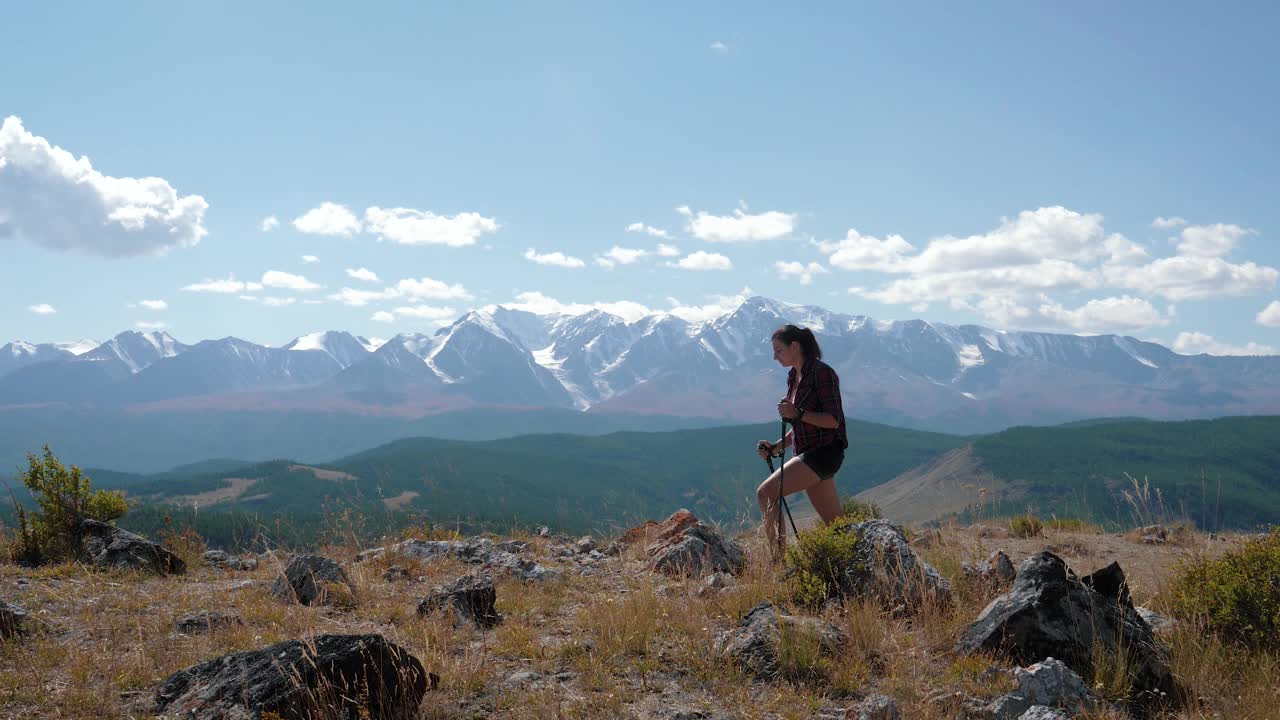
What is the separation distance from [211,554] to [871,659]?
1049 centimetres

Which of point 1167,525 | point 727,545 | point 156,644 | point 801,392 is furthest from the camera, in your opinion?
point 1167,525

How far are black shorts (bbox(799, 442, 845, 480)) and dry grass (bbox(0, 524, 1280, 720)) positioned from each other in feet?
3.86

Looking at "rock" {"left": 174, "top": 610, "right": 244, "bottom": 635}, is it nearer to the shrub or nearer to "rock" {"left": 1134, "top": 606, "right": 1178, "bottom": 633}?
"rock" {"left": 1134, "top": 606, "right": 1178, "bottom": 633}

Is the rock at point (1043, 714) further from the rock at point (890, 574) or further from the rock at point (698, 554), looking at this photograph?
the rock at point (698, 554)

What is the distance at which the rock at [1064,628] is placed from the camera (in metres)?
4.86

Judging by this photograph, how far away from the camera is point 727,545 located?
31.1 ft

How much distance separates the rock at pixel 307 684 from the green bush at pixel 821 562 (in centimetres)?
357

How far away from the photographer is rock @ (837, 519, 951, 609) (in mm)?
6301

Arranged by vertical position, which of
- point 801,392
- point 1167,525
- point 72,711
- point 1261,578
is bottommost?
point 1167,525

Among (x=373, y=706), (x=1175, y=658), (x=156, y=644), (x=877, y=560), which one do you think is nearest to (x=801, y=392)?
(x=877, y=560)

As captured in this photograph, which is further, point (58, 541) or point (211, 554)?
point (211, 554)

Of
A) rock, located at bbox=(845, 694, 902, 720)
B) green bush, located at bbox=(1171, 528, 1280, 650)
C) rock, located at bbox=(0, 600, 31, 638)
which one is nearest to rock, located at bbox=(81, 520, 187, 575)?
rock, located at bbox=(0, 600, 31, 638)

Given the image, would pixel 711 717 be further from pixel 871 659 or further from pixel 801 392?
pixel 801 392

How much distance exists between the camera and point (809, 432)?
7.50 meters
